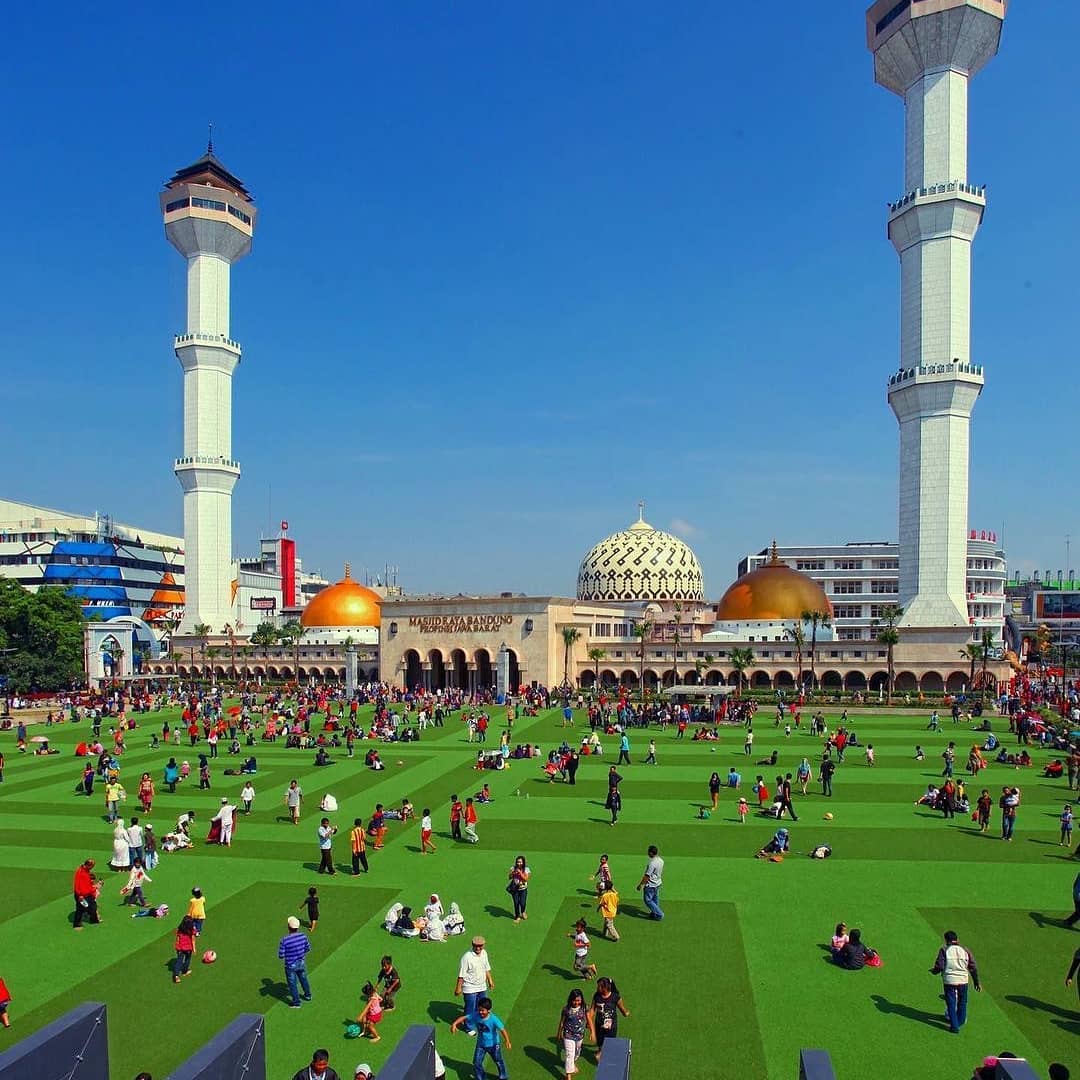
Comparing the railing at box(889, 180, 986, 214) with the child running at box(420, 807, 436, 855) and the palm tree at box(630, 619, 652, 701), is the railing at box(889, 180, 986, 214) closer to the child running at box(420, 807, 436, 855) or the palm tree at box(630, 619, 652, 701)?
the palm tree at box(630, 619, 652, 701)

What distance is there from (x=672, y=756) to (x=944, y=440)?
39456mm

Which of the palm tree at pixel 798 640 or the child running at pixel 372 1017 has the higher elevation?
the palm tree at pixel 798 640

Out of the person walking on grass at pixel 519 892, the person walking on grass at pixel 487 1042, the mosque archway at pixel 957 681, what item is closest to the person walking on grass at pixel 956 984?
the person walking on grass at pixel 487 1042

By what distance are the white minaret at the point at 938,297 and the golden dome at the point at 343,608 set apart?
44.0 meters

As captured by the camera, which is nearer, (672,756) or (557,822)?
(557,822)

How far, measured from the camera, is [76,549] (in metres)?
100

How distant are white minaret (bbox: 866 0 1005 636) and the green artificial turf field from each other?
38.5 metres

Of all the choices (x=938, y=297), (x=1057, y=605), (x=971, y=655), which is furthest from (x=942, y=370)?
(x=1057, y=605)

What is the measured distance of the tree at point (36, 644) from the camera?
198 ft

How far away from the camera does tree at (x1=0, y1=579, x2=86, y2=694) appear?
60438mm

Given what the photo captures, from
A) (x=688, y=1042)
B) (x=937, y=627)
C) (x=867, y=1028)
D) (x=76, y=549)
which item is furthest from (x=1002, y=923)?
(x=76, y=549)

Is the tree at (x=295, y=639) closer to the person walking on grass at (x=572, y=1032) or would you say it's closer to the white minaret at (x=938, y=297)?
the white minaret at (x=938, y=297)

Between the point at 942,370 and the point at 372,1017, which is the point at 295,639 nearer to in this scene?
the point at 942,370

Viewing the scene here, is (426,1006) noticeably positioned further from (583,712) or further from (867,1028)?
(583,712)
